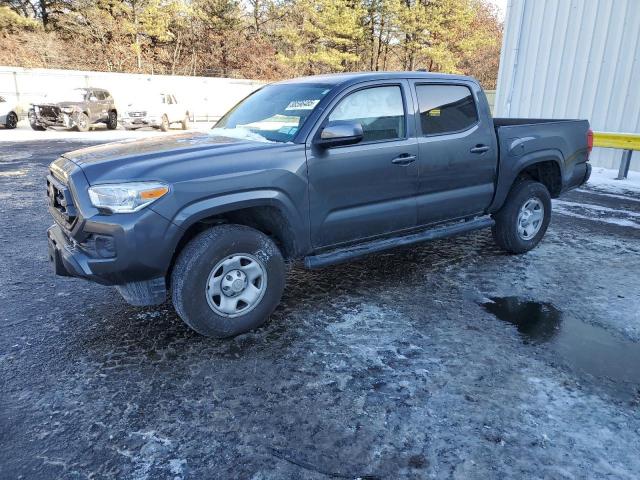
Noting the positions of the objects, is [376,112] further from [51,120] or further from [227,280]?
[51,120]

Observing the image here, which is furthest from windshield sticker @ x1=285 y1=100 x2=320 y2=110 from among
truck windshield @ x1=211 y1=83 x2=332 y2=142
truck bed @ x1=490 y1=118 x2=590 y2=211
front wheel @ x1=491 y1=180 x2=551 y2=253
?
front wheel @ x1=491 y1=180 x2=551 y2=253

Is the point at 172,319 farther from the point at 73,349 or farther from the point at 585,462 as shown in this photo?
the point at 585,462

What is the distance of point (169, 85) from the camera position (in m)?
27.2

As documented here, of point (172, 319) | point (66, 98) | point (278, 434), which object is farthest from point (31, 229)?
point (66, 98)

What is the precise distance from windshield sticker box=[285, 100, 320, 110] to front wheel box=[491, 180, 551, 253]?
2456 mm

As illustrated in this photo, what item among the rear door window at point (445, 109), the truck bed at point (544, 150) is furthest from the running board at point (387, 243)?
the rear door window at point (445, 109)

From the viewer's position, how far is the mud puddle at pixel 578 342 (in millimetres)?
3027

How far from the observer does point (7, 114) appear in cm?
1877

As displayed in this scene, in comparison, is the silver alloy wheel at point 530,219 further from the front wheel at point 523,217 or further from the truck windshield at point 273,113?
the truck windshield at point 273,113

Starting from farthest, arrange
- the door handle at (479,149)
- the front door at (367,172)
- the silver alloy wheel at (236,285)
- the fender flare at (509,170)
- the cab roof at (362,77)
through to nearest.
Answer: the fender flare at (509,170) < the door handle at (479,149) < the cab roof at (362,77) < the front door at (367,172) < the silver alloy wheel at (236,285)

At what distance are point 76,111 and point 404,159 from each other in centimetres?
1842

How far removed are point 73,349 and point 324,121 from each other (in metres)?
2.35

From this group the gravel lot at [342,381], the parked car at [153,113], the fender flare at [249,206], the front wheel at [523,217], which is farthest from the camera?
the parked car at [153,113]

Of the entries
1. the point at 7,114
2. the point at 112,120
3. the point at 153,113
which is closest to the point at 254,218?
the point at 153,113
